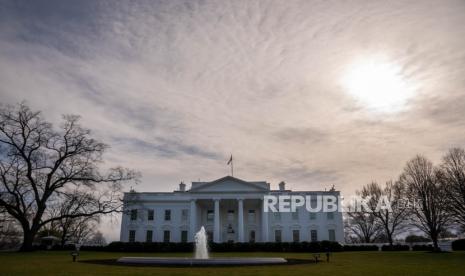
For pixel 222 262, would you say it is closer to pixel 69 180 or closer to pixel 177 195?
pixel 69 180

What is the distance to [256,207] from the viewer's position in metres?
53.2

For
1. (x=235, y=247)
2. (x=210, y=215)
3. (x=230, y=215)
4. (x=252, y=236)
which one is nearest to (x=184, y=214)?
(x=210, y=215)

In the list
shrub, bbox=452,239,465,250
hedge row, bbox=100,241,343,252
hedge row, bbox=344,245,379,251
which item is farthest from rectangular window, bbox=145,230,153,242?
shrub, bbox=452,239,465,250

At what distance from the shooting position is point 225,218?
53.1 metres

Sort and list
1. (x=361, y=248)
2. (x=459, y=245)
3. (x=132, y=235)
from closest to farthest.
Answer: (x=459, y=245)
(x=361, y=248)
(x=132, y=235)

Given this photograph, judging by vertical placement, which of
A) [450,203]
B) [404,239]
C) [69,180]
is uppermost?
[69,180]

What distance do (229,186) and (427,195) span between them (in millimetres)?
24193

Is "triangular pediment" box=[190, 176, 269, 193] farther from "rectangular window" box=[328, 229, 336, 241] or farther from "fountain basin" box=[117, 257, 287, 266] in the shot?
"fountain basin" box=[117, 257, 287, 266]

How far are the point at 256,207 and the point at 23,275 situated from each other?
41575mm

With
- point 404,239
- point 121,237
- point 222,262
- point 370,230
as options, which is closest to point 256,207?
point 121,237

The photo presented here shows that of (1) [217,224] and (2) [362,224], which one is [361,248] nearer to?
(1) [217,224]

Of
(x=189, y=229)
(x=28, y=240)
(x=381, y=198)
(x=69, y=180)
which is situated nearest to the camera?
(x=28, y=240)

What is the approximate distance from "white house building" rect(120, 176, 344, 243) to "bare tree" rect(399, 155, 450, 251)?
12.2 m

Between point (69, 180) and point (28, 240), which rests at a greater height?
point (69, 180)
